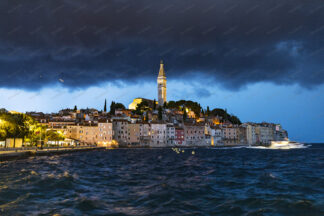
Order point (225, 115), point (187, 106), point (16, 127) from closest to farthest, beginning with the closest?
point (16, 127), point (187, 106), point (225, 115)

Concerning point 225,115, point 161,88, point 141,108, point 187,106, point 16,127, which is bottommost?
point 16,127

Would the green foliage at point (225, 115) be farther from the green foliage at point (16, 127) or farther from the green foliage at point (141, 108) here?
the green foliage at point (16, 127)

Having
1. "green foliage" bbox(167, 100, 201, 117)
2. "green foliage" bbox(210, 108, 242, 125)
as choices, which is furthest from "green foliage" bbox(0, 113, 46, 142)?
"green foliage" bbox(210, 108, 242, 125)

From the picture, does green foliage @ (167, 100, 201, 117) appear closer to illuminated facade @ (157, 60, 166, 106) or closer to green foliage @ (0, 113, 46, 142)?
illuminated facade @ (157, 60, 166, 106)

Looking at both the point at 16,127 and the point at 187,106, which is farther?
the point at 187,106

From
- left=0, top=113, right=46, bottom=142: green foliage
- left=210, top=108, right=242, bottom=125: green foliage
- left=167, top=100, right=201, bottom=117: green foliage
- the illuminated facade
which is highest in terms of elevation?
the illuminated facade

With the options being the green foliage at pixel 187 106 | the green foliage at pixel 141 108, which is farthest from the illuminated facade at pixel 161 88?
the green foliage at pixel 141 108

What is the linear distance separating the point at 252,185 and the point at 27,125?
49.6 m

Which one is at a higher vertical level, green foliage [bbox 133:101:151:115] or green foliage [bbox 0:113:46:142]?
green foliage [bbox 133:101:151:115]

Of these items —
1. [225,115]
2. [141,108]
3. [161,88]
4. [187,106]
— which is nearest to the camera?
[141,108]

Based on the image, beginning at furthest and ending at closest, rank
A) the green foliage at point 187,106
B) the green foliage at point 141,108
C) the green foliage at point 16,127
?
Answer: the green foliage at point 187,106 → the green foliage at point 141,108 → the green foliage at point 16,127

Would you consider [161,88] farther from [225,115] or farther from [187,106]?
[225,115]

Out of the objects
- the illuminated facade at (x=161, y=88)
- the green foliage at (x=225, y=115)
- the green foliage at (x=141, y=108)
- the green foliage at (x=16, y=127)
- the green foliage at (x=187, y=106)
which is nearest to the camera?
the green foliage at (x=16, y=127)

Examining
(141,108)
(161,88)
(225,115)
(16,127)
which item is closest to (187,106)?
(161,88)
